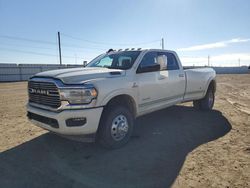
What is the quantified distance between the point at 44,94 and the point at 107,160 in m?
1.64

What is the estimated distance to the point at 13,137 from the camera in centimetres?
496

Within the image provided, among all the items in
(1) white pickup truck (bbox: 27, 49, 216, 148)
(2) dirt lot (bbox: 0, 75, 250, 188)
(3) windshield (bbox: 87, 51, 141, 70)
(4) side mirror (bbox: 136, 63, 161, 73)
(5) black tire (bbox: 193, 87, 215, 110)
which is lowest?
(2) dirt lot (bbox: 0, 75, 250, 188)

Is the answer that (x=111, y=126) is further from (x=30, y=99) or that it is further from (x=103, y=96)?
(x=30, y=99)

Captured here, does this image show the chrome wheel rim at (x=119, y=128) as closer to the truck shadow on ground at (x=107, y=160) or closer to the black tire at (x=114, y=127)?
the black tire at (x=114, y=127)

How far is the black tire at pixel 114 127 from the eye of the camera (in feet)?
13.3

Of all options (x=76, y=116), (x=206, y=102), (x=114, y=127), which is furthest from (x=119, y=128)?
(x=206, y=102)

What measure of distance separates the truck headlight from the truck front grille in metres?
0.15

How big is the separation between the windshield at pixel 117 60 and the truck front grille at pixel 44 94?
5.30ft

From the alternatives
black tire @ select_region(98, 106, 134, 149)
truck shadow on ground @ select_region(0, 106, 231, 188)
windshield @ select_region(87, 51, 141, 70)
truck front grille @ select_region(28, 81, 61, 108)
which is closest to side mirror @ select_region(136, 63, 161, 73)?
windshield @ select_region(87, 51, 141, 70)

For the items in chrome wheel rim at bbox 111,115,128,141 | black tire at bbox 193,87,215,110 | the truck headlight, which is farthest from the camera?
black tire at bbox 193,87,215,110

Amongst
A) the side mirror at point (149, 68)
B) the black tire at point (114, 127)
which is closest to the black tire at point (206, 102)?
the side mirror at point (149, 68)

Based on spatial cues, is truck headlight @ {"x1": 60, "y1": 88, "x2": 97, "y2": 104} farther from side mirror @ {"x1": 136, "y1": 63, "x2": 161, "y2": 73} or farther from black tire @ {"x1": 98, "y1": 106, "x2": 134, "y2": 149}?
side mirror @ {"x1": 136, "y1": 63, "x2": 161, "y2": 73}

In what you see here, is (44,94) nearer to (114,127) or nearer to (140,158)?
(114,127)

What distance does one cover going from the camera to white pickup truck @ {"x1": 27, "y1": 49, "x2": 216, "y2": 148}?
368 cm
